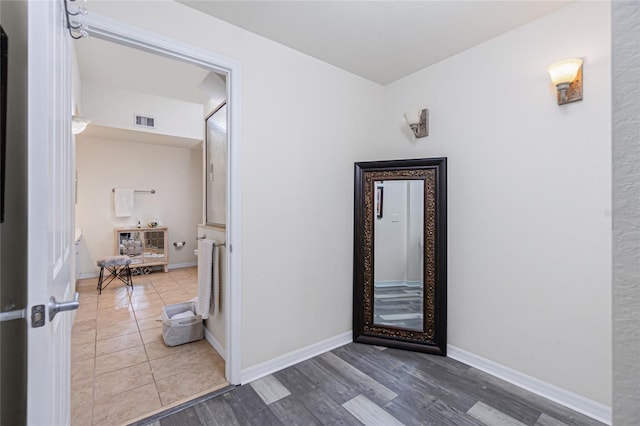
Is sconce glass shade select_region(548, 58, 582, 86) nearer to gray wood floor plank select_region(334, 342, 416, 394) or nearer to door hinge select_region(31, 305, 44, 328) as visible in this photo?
gray wood floor plank select_region(334, 342, 416, 394)

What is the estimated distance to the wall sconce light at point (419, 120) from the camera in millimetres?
2482

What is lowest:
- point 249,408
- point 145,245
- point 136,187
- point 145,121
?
point 249,408

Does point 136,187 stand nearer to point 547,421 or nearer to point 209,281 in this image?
point 209,281

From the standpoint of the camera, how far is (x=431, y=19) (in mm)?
1896

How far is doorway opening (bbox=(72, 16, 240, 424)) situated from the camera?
1940 millimetres

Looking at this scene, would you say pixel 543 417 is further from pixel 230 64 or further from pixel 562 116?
pixel 230 64

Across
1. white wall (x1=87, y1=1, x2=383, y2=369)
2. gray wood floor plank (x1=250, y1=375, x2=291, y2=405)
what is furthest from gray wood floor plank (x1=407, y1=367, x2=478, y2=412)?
gray wood floor plank (x1=250, y1=375, x2=291, y2=405)

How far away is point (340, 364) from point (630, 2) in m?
2.38

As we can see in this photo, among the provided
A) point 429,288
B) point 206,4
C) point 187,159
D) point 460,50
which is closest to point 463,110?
point 460,50

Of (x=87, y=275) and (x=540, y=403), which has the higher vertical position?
(x=87, y=275)

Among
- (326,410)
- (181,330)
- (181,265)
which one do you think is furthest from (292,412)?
(181,265)

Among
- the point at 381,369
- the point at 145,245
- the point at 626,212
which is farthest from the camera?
the point at 145,245

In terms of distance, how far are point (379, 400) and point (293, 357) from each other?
2.46 ft

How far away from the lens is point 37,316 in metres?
0.68
